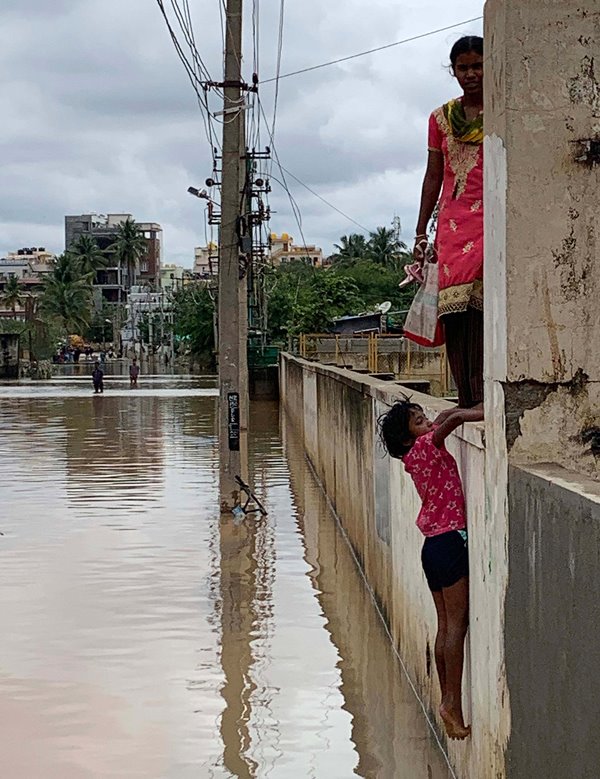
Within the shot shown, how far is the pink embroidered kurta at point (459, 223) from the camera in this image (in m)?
5.82

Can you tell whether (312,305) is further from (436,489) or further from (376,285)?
(436,489)

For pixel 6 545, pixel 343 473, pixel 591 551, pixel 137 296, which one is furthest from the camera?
pixel 137 296

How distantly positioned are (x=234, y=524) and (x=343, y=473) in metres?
1.49

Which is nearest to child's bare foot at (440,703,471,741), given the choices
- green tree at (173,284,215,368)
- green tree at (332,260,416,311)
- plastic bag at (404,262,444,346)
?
plastic bag at (404,262,444,346)

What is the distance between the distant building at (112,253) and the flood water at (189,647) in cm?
14863

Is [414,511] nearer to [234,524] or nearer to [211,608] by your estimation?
[211,608]

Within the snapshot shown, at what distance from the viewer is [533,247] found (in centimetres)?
474

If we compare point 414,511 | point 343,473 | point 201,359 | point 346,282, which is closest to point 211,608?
point 414,511

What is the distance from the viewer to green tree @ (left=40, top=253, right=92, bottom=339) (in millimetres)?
131375

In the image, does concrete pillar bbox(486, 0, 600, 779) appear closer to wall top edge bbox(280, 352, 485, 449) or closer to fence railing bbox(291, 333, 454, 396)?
wall top edge bbox(280, 352, 485, 449)

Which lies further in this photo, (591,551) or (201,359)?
(201,359)

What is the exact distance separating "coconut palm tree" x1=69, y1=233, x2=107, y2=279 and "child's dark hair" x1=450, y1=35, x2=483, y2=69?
466 ft

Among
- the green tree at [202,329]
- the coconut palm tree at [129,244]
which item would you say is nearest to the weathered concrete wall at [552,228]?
the green tree at [202,329]

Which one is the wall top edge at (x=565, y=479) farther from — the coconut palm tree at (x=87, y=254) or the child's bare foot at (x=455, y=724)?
the coconut palm tree at (x=87, y=254)
